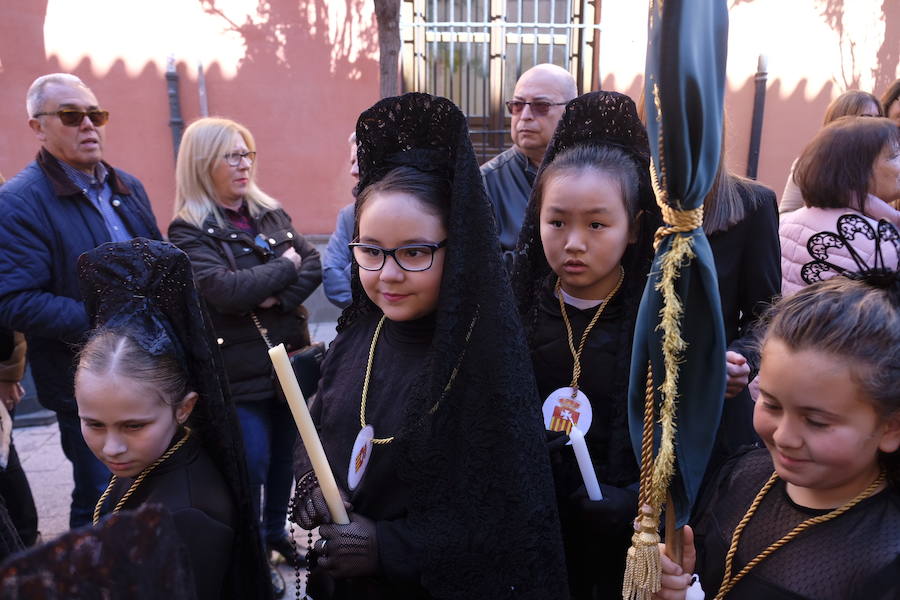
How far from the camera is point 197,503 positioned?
151 cm

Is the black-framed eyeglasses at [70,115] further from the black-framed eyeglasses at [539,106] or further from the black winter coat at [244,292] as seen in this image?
the black-framed eyeglasses at [539,106]

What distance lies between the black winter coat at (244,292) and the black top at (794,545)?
80.5 inches

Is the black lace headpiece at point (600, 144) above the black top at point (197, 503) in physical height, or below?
above

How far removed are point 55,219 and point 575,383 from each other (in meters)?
2.39

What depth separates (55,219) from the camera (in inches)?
111

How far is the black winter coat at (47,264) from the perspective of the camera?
269 cm

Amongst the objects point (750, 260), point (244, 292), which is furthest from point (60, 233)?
point (750, 260)

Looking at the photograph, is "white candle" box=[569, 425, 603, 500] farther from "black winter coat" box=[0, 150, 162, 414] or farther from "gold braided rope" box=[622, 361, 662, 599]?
"black winter coat" box=[0, 150, 162, 414]

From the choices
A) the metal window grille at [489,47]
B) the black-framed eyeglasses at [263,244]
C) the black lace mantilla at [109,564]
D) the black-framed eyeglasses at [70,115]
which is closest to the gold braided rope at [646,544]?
the black lace mantilla at [109,564]

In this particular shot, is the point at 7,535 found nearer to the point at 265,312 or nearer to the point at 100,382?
the point at 100,382

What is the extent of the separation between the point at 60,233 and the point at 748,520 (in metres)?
2.86

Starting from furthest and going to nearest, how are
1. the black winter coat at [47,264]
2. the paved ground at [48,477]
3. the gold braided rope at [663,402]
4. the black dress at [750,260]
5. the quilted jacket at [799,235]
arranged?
the paved ground at [48,477] < the black winter coat at [47,264] < the quilted jacket at [799,235] < the black dress at [750,260] < the gold braided rope at [663,402]

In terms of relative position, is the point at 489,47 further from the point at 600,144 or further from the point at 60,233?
the point at 600,144

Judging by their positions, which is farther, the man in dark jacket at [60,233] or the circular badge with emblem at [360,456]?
the man in dark jacket at [60,233]
